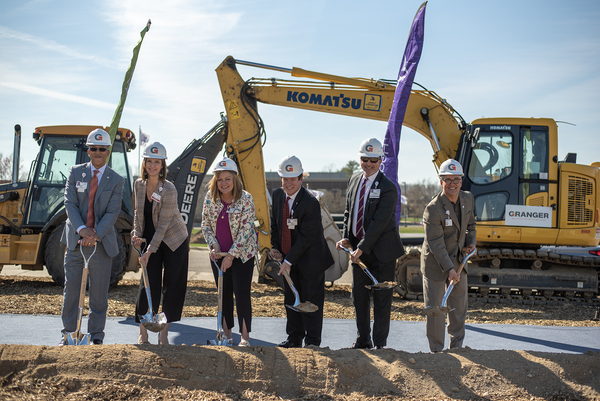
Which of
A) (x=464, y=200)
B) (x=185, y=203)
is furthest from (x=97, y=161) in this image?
(x=185, y=203)

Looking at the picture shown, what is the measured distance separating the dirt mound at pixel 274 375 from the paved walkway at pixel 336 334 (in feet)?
3.66

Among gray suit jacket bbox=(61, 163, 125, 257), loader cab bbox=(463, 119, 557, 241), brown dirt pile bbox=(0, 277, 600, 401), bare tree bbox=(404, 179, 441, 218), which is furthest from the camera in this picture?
bare tree bbox=(404, 179, 441, 218)

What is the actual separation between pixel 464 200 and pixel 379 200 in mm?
782

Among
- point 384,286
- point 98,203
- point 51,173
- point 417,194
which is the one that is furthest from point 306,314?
point 417,194

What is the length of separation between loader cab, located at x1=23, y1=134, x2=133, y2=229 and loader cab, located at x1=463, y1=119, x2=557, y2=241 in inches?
235

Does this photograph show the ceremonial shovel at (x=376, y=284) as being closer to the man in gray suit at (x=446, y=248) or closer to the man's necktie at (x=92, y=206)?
the man in gray suit at (x=446, y=248)

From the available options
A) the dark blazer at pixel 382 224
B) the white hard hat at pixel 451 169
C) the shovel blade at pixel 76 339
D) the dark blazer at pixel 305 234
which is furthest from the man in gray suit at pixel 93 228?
the white hard hat at pixel 451 169

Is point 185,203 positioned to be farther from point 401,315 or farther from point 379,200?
point 379,200

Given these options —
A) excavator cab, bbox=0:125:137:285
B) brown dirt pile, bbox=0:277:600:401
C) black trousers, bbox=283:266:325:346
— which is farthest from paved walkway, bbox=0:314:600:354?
excavator cab, bbox=0:125:137:285

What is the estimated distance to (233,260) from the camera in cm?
431

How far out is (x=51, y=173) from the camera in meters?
8.55

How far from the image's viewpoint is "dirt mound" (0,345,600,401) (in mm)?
3398

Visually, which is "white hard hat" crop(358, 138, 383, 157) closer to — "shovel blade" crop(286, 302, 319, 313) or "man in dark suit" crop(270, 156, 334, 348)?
"man in dark suit" crop(270, 156, 334, 348)

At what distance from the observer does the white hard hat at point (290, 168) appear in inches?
169
